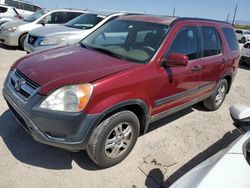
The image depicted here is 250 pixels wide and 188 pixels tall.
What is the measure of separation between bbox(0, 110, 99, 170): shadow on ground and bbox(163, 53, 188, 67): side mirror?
1.63 m

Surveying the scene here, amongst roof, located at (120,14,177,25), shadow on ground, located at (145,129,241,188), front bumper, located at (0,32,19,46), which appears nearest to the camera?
shadow on ground, located at (145,129,241,188)

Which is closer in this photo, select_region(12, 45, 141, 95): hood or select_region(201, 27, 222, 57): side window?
select_region(12, 45, 141, 95): hood

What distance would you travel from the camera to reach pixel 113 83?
2.84 m

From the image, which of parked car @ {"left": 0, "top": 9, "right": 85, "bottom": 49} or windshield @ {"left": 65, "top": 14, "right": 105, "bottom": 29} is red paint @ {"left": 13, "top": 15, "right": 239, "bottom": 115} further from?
parked car @ {"left": 0, "top": 9, "right": 85, "bottom": 49}

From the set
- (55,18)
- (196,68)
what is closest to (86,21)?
(55,18)

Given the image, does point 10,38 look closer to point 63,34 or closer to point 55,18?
point 55,18

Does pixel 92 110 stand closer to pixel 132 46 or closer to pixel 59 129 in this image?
pixel 59 129

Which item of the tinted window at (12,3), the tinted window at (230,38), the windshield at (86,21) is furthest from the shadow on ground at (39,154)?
the tinted window at (12,3)

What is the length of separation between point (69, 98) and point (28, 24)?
7752 millimetres

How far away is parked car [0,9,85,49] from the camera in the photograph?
30.1 ft

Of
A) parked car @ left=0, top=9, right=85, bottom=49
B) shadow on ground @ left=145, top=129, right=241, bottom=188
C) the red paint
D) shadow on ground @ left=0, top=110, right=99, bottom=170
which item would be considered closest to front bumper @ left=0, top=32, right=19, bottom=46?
parked car @ left=0, top=9, right=85, bottom=49

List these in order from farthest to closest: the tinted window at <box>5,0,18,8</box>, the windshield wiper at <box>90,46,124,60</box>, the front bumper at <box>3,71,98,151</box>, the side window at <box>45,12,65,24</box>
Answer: the tinted window at <box>5,0,18,8</box>, the side window at <box>45,12,65,24</box>, the windshield wiper at <box>90,46,124,60</box>, the front bumper at <box>3,71,98,151</box>

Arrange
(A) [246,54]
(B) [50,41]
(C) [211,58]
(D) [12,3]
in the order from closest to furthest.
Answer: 1. (C) [211,58]
2. (B) [50,41]
3. (A) [246,54]
4. (D) [12,3]

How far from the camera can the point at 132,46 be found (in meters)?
3.68
